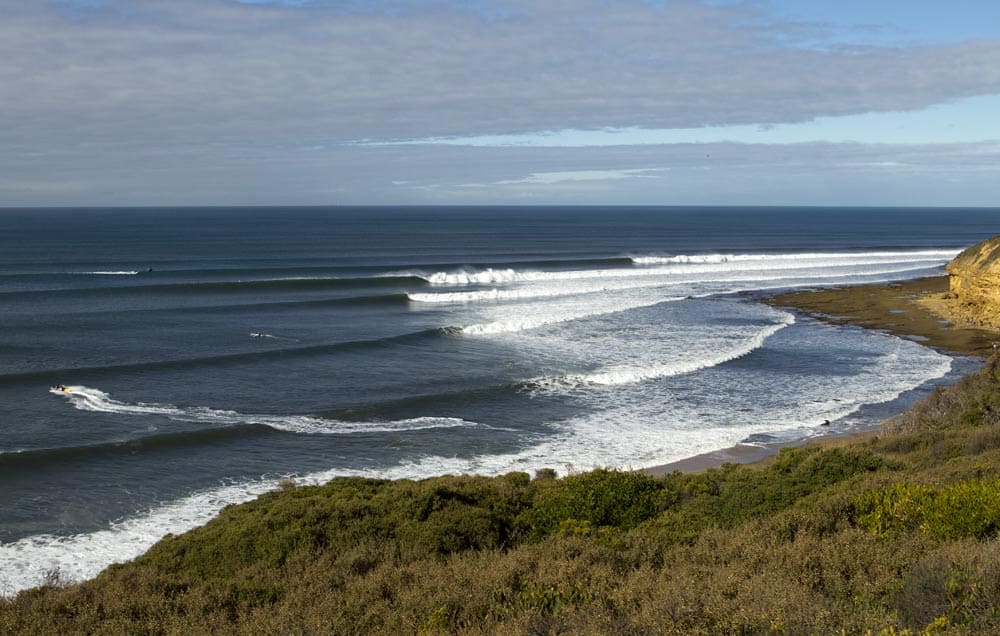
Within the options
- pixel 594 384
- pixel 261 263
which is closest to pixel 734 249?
pixel 261 263

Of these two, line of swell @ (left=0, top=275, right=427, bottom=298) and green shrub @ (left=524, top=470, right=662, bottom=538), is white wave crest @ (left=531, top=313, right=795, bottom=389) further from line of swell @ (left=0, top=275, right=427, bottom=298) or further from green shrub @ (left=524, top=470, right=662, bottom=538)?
line of swell @ (left=0, top=275, right=427, bottom=298)

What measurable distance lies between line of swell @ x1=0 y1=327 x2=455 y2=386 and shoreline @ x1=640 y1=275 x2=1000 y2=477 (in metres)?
17.2

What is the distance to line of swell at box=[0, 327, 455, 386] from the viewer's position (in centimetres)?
2695

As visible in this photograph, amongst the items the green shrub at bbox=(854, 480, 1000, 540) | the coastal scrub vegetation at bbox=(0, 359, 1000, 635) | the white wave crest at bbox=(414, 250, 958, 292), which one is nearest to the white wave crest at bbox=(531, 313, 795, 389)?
the coastal scrub vegetation at bbox=(0, 359, 1000, 635)

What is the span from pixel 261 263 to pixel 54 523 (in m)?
53.1

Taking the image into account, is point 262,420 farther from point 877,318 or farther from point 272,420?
point 877,318

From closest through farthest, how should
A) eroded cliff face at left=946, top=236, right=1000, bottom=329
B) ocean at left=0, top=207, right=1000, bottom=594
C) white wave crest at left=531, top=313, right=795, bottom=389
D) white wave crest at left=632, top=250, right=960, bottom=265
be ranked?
1. ocean at left=0, top=207, right=1000, bottom=594
2. white wave crest at left=531, top=313, right=795, bottom=389
3. eroded cliff face at left=946, top=236, right=1000, bottom=329
4. white wave crest at left=632, top=250, right=960, bottom=265

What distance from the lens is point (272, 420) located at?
22.5 metres

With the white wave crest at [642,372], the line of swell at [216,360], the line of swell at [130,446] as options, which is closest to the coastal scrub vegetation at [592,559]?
the line of swell at [130,446]

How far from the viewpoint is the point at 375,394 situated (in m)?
25.5

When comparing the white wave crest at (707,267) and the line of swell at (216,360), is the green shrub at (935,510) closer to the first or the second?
the line of swell at (216,360)

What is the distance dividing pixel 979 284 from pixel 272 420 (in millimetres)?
35021

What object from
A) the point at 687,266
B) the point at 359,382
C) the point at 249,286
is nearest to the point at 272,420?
the point at 359,382

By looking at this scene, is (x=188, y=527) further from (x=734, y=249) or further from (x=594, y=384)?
(x=734, y=249)
